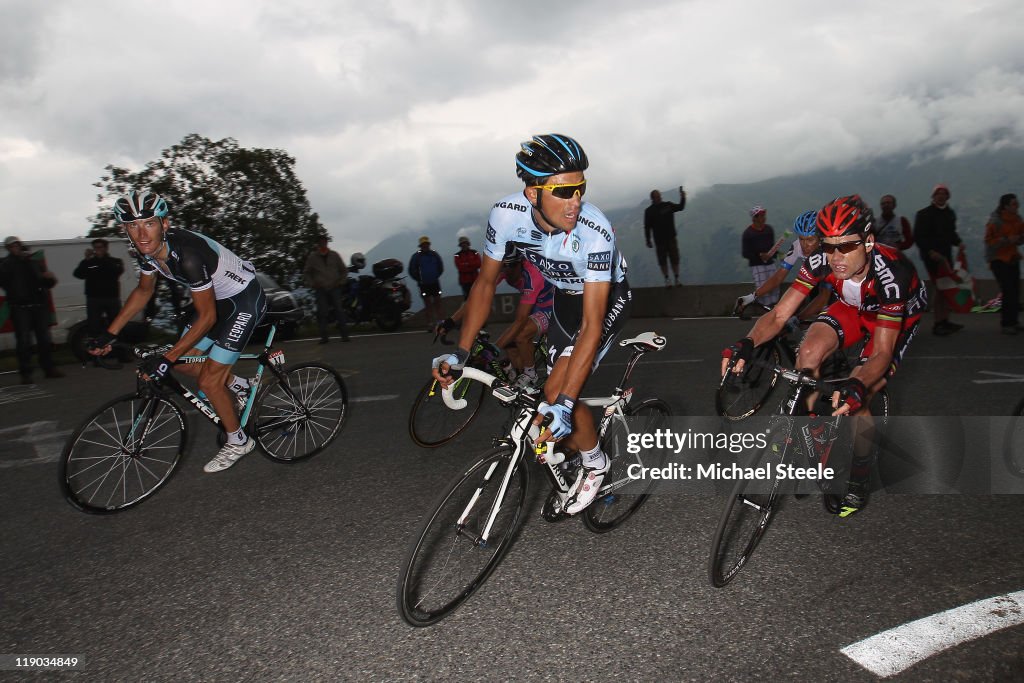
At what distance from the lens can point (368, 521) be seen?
4133 millimetres

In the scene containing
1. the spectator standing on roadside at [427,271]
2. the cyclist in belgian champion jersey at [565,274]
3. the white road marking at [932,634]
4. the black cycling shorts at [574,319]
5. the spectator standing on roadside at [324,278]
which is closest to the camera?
the white road marking at [932,634]

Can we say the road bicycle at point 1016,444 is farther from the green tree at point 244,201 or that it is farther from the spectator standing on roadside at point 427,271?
the green tree at point 244,201

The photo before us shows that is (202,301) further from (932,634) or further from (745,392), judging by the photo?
(745,392)

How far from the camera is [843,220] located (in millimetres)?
3604

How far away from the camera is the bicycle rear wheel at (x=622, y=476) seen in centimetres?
379

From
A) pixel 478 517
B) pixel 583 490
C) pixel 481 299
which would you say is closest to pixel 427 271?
pixel 481 299

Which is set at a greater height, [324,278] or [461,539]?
[324,278]

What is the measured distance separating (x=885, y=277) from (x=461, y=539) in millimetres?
2704

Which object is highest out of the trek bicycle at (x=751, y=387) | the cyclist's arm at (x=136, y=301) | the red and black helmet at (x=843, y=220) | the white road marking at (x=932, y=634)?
the red and black helmet at (x=843, y=220)

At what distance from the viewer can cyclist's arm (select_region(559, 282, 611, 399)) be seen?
3.15 meters

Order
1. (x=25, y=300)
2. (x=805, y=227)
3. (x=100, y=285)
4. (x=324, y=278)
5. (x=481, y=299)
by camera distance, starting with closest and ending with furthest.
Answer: (x=481, y=299), (x=805, y=227), (x=25, y=300), (x=100, y=285), (x=324, y=278)

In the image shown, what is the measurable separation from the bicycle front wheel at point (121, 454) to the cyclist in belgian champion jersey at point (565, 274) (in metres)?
2.44

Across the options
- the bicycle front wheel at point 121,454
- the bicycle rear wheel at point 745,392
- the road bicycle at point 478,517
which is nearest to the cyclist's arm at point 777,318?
the road bicycle at point 478,517

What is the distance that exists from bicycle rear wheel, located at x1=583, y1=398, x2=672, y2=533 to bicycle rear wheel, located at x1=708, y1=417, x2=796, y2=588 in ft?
2.51
